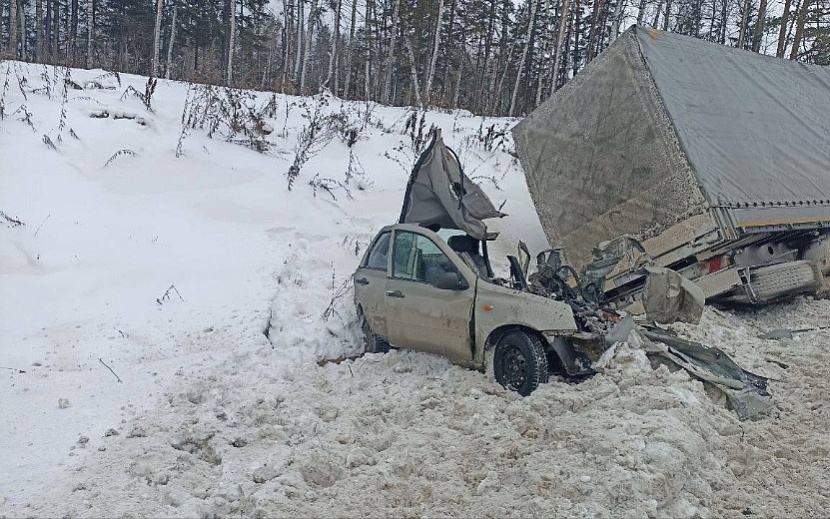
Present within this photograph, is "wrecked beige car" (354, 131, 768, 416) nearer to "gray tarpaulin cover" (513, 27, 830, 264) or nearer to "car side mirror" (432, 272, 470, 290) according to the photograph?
"car side mirror" (432, 272, 470, 290)

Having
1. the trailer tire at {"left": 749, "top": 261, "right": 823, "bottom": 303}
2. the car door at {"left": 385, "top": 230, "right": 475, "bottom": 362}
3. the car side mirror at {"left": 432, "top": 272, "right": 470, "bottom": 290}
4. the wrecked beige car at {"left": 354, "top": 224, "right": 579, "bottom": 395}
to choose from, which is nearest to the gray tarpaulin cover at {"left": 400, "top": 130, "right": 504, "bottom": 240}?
Result: the wrecked beige car at {"left": 354, "top": 224, "right": 579, "bottom": 395}

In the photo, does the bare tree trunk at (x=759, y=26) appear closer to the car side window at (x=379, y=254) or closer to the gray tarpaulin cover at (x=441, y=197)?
the gray tarpaulin cover at (x=441, y=197)

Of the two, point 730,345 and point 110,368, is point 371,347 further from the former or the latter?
point 730,345

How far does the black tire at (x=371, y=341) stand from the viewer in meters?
6.97

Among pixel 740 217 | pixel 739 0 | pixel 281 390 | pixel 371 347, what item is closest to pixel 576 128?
pixel 740 217

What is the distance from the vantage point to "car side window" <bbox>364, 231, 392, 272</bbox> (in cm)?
692

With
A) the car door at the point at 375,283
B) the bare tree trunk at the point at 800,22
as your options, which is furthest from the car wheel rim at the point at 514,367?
the bare tree trunk at the point at 800,22

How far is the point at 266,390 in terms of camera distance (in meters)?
5.77

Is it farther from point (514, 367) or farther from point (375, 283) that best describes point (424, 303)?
point (514, 367)

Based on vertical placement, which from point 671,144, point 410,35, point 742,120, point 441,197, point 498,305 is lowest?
point 498,305

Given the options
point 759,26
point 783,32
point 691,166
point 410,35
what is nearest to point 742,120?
point 691,166

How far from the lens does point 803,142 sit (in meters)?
9.37

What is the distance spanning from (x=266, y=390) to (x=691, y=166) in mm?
5487

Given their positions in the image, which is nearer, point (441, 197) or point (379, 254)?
point (379, 254)
